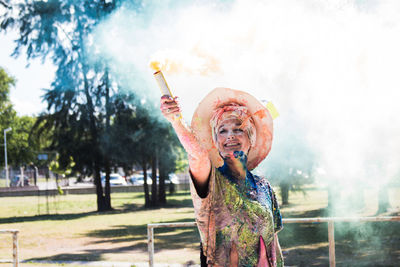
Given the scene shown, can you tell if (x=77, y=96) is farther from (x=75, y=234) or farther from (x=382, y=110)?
(x=382, y=110)

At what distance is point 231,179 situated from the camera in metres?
2.22

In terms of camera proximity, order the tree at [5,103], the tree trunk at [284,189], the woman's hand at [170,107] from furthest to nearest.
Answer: the tree at [5,103]
the tree trunk at [284,189]
the woman's hand at [170,107]

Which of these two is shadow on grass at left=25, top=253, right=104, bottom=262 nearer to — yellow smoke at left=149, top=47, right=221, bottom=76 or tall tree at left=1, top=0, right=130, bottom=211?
yellow smoke at left=149, top=47, right=221, bottom=76

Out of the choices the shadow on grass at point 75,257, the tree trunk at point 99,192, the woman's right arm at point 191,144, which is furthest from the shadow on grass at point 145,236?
the woman's right arm at point 191,144

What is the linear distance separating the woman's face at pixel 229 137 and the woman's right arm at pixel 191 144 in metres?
0.34

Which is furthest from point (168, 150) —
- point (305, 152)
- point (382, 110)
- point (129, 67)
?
point (382, 110)

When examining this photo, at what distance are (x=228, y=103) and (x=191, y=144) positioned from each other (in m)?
0.57

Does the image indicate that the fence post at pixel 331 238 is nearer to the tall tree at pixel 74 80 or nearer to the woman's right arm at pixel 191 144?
the woman's right arm at pixel 191 144

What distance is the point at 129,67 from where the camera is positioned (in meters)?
19.8

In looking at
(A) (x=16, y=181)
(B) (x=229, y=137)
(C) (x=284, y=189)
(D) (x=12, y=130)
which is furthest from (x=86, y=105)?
(D) (x=12, y=130)

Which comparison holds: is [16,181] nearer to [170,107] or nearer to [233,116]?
[233,116]

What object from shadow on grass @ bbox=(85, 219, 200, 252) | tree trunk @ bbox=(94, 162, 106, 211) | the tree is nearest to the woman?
shadow on grass @ bbox=(85, 219, 200, 252)

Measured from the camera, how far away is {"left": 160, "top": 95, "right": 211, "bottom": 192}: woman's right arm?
5.97 ft

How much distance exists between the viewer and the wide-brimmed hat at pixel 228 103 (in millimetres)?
2342
